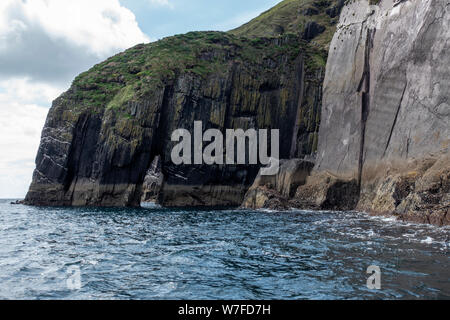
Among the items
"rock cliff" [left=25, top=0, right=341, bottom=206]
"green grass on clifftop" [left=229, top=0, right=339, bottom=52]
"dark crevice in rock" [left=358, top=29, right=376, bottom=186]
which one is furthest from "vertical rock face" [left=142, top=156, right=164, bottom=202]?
"dark crevice in rock" [left=358, top=29, right=376, bottom=186]

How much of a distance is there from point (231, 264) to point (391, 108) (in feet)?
85.8

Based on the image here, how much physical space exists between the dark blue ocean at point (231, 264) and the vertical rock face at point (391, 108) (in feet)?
23.9

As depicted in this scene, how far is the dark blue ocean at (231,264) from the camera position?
918 centimetres

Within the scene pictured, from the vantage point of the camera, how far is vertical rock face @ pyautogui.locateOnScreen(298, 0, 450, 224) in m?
25.2

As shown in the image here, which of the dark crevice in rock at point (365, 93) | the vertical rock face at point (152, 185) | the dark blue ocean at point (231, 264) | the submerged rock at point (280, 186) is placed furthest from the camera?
the vertical rock face at point (152, 185)

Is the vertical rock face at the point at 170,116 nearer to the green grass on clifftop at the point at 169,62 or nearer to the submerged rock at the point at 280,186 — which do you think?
the green grass on clifftop at the point at 169,62

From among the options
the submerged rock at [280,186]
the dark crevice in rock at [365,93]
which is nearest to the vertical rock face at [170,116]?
the submerged rock at [280,186]

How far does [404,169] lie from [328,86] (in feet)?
68.7

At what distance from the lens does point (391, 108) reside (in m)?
32.7

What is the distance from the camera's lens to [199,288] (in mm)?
9633

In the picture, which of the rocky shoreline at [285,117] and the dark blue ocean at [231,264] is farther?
the rocky shoreline at [285,117]

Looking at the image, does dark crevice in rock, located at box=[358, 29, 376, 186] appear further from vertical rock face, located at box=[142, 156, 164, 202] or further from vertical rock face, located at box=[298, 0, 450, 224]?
vertical rock face, located at box=[142, 156, 164, 202]

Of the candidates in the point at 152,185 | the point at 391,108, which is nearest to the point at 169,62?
the point at 391,108
